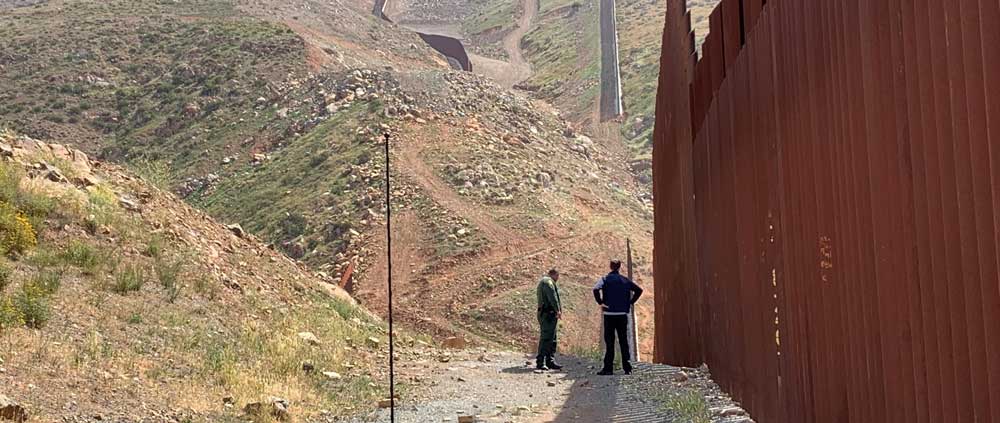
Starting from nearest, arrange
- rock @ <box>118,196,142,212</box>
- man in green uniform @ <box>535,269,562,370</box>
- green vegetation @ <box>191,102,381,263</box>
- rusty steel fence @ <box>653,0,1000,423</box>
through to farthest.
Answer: rusty steel fence @ <box>653,0,1000,423</box> → man in green uniform @ <box>535,269,562,370</box> → rock @ <box>118,196,142,212</box> → green vegetation @ <box>191,102,381,263</box>

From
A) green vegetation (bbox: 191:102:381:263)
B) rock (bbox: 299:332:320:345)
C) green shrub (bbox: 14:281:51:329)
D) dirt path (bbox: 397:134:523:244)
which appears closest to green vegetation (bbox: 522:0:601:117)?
green vegetation (bbox: 191:102:381:263)

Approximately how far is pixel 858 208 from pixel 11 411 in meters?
6.81

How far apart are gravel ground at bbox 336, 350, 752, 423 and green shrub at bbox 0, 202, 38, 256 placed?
4748mm

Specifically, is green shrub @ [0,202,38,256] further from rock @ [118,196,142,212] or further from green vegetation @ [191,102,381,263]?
green vegetation @ [191,102,381,263]

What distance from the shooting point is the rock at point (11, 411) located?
9.52m

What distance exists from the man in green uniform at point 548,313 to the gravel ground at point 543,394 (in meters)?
0.28

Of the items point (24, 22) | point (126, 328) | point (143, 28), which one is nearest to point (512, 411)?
point (126, 328)

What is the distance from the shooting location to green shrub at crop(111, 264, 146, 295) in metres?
15.4

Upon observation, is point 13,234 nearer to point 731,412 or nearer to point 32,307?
point 32,307

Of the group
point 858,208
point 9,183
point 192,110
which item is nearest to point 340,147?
point 192,110

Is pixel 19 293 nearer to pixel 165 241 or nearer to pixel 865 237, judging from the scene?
pixel 165 241

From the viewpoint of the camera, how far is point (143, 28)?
58.8 m

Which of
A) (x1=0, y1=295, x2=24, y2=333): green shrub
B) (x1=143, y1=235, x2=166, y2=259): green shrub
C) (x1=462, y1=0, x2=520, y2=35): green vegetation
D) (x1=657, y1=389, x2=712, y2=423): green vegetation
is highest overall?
(x1=462, y1=0, x2=520, y2=35): green vegetation

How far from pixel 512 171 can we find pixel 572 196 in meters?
2.06
